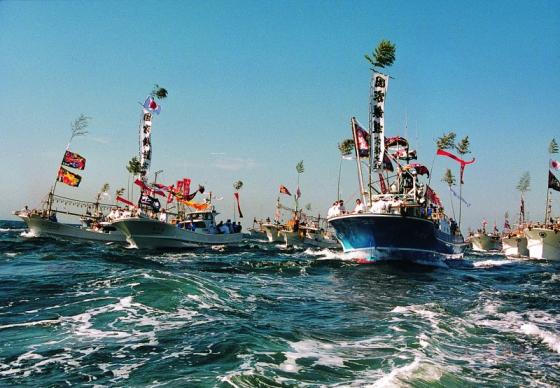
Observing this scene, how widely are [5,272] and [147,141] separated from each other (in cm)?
3248

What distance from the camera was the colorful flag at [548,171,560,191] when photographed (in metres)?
52.6

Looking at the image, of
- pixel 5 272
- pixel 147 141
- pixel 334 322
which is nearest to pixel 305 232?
pixel 147 141

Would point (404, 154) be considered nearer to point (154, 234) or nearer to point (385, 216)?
point (385, 216)

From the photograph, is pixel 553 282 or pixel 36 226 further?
pixel 36 226

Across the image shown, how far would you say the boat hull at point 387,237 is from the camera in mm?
27422

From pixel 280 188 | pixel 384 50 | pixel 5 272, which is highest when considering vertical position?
pixel 384 50

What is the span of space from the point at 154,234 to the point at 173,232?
87.4 inches

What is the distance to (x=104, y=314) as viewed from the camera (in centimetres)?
1147

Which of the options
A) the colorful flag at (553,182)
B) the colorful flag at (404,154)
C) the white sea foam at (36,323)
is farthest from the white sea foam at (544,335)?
the colorful flag at (553,182)

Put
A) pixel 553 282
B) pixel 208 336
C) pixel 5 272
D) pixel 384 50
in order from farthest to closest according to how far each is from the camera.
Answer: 1. pixel 384 50
2. pixel 553 282
3. pixel 5 272
4. pixel 208 336

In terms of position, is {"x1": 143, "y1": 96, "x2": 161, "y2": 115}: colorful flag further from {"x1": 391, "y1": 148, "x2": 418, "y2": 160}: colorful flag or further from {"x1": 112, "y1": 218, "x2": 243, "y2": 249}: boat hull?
{"x1": 391, "y1": 148, "x2": 418, "y2": 160}: colorful flag

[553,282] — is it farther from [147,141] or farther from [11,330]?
[147,141]

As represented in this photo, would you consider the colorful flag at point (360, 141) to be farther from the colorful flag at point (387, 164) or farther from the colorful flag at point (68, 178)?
the colorful flag at point (68, 178)

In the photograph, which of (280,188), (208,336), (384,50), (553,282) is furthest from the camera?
(280,188)
